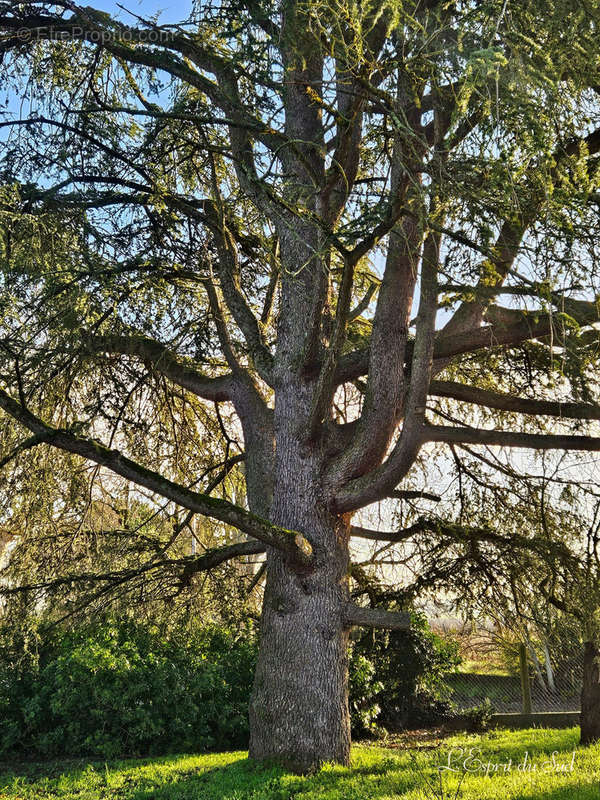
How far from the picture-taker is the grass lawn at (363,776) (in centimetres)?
547

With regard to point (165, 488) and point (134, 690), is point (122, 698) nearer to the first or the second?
point (134, 690)

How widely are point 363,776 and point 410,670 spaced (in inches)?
191

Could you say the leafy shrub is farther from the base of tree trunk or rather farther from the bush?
the base of tree trunk

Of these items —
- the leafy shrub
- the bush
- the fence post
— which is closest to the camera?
the bush

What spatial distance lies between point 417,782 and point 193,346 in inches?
213

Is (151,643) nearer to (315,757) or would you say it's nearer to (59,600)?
(59,600)

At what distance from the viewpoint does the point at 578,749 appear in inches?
287

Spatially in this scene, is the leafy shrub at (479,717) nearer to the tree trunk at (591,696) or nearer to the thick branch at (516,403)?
the tree trunk at (591,696)

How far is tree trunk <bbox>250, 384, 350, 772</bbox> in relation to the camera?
6.55m

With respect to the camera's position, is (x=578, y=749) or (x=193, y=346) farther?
(x=193, y=346)

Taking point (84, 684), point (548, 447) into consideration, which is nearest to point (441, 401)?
point (548, 447)

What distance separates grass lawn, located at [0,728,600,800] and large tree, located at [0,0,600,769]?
0.54m

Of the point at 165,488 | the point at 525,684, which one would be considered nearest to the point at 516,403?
the point at 165,488

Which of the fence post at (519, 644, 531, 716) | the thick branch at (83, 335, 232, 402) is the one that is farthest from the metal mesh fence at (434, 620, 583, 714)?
Answer: the thick branch at (83, 335, 232, 402)
